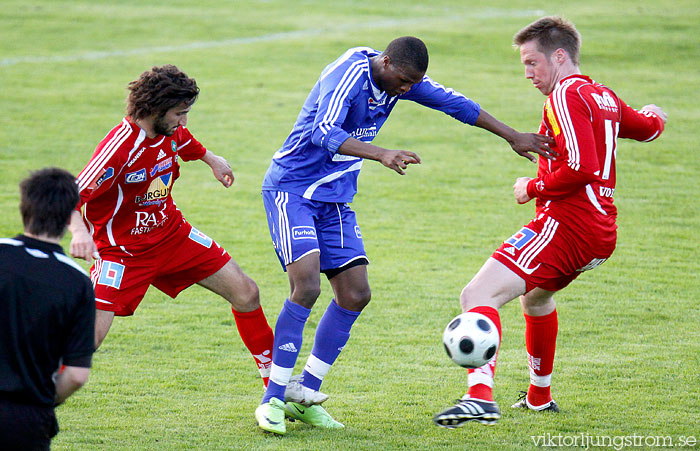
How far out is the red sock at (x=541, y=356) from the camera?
215 inches

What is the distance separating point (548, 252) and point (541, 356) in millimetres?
952

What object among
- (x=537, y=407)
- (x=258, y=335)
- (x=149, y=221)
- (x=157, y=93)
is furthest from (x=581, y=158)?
(x=149, y=221)

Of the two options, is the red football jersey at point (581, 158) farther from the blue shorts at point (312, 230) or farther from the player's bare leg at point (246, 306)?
the player's bare leg at point (246, 306)

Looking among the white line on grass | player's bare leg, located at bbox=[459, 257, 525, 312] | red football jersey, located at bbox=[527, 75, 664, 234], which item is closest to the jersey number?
red football jersey, located at bbox=[527, 75, 664, 234]

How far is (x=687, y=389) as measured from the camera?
5730 millimetres

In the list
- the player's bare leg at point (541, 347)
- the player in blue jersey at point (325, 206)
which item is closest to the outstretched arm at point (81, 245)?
the player in blue jersey at point (325, 206)

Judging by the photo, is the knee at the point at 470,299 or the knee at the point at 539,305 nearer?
the knee at the point at 470,299

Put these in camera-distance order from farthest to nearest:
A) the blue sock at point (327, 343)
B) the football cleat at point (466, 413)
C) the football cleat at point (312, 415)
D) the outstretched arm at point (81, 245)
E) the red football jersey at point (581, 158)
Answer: the blue sock at point (327, 343)
the football cleat at point (312, 415)
the red football jersey at point (581, 158)
the football cleat at point (466, 413)
the outstretched arm at point (81, 245)

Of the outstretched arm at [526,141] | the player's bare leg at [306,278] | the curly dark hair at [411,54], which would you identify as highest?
the curly dark hair at [411,54]

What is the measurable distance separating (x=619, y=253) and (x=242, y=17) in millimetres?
19271

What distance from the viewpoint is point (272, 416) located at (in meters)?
4.98

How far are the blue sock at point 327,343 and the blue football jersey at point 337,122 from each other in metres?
0.76

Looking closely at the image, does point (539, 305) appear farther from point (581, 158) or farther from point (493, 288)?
point (581, 158)

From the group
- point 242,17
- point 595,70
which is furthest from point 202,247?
point 242,17
